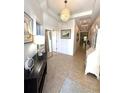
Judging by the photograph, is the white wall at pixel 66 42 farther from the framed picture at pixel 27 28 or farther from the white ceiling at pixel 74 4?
the framed picture at pixel 27 28

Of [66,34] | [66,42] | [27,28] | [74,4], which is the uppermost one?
[74,4]

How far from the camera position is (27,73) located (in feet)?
4.86

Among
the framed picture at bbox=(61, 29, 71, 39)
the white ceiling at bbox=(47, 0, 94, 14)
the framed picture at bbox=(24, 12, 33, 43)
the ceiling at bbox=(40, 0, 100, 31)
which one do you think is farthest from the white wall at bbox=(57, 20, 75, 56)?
the framed picture at bbox=(24, 12, 33, 43)

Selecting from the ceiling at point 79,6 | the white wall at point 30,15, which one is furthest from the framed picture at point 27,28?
the ceiling at point 79,6

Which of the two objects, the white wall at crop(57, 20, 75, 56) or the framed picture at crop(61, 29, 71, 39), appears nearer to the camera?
the white wall at crop(57, 20, 75, 56)

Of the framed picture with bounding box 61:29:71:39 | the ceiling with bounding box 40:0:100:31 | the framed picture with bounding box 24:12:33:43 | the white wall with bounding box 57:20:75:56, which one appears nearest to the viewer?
the framed picture with bounding box 24:12:33:43

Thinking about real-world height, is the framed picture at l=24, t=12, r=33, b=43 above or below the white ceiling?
below

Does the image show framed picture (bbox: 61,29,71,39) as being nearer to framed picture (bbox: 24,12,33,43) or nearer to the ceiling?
the ceiling

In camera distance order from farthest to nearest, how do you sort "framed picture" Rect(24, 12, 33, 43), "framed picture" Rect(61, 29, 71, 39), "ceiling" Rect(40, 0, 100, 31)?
"framed picture" Rect(61, 29, 71, 39)
"ceiling" Rect(40, 0, 100, 31)
"framed picture" Rect(24, 12, 33, 43)

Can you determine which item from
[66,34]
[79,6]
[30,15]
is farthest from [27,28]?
[66,34]

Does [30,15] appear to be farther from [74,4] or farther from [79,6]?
[79,6]
